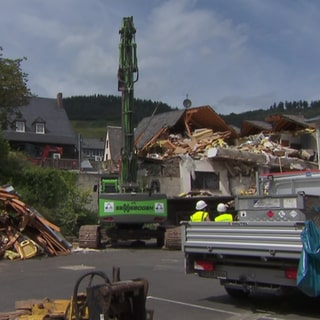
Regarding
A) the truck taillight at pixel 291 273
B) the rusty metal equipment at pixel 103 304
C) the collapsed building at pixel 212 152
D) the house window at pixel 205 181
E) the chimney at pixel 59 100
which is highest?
the chimney at pixel 59 100

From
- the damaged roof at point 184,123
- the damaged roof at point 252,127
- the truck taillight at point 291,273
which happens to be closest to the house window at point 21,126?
the damaged roof at point 184,123

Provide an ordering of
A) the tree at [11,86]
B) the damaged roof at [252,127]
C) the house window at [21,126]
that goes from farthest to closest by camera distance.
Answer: the house window at [21,126]
the damaged roof at [252,127]
the tree at [11,86]

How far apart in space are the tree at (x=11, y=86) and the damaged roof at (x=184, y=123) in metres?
9.59

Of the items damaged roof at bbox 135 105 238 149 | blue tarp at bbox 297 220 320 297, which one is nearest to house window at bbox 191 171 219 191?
damaged roof at bbox 135 105 238 149

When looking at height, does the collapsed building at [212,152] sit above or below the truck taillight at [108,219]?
above

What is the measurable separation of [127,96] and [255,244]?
46.2 ft

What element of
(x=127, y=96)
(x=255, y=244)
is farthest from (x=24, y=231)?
(x=255, y=244)

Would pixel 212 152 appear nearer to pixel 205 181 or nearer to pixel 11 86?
pixel 205 181

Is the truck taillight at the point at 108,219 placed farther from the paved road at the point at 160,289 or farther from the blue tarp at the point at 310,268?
the blue tarp at the point at 310,268

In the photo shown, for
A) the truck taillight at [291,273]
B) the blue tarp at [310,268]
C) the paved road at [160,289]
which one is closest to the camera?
the blue tarp at [310,268]

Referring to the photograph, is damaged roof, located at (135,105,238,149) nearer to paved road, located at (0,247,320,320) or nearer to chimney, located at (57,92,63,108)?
paved road, located at (0,247,320,320)

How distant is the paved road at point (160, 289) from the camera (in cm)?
928

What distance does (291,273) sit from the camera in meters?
8.55

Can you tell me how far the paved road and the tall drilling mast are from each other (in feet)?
12.2
